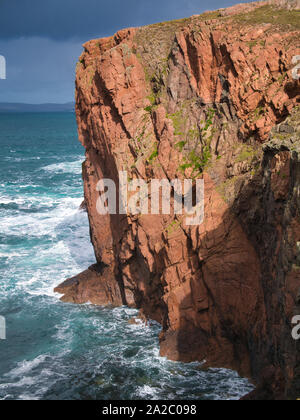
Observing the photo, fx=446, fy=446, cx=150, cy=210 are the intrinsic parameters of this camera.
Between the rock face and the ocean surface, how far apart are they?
1.66m

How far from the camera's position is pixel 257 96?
28.2 meters

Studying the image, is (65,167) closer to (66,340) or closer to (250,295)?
(66,340)

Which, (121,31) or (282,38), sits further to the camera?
(121,31)

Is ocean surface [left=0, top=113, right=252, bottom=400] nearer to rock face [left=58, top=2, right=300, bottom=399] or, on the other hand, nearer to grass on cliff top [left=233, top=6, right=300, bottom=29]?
rock face [left=58, top=2, right=300, bottom=399]

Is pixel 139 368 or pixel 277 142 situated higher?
pixel 277 142

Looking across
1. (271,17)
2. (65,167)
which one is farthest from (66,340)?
(65,167)

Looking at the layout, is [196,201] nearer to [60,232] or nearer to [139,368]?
[139,368]

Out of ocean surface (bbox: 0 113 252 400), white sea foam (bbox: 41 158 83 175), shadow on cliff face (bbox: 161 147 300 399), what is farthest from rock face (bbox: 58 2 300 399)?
white sea foam (bbox: 41 158 83 175)

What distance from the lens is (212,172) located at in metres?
28.8

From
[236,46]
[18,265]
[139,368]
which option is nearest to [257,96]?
[236,46]

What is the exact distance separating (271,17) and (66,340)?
27.4m

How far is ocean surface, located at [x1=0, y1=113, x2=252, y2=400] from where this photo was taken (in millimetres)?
25734

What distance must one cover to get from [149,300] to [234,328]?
344 inches
